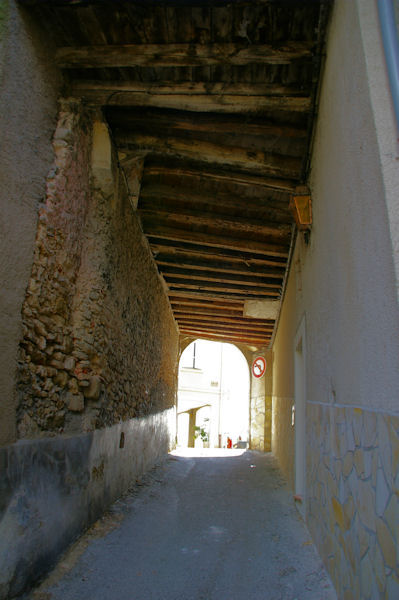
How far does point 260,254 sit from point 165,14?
3.50 meters

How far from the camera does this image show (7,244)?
2.34 metres

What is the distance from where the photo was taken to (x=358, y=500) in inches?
69.6

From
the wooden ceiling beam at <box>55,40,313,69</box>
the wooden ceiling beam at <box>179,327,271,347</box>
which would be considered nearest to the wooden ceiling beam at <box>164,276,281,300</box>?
the wooden ceiling beam at <box>179,327,271,347</box>

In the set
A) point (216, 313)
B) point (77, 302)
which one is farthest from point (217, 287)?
point (77, 302)

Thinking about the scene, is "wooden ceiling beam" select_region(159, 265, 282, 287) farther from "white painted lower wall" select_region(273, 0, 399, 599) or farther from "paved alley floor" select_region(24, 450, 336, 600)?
"white painted lower wall" select_region(273, 0, 399, 599)

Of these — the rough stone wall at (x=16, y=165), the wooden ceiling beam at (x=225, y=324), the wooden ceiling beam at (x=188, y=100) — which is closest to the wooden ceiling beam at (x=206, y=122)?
the wooden ceiling beam at (x=188, y=100)

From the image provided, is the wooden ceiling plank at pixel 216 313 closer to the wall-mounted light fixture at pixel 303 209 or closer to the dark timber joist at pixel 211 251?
the dark timber joist at pixel 211 251

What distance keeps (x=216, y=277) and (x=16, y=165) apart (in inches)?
169

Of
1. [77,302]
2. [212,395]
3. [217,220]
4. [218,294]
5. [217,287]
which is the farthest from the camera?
[212,395]

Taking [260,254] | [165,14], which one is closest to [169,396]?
[260,254]

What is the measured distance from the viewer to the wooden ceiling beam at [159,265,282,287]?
6527 mm

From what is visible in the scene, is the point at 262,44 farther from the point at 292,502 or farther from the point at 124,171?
the point at 292,502

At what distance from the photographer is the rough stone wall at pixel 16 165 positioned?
2.29m

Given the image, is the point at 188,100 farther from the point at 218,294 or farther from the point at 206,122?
the point at 218,294
